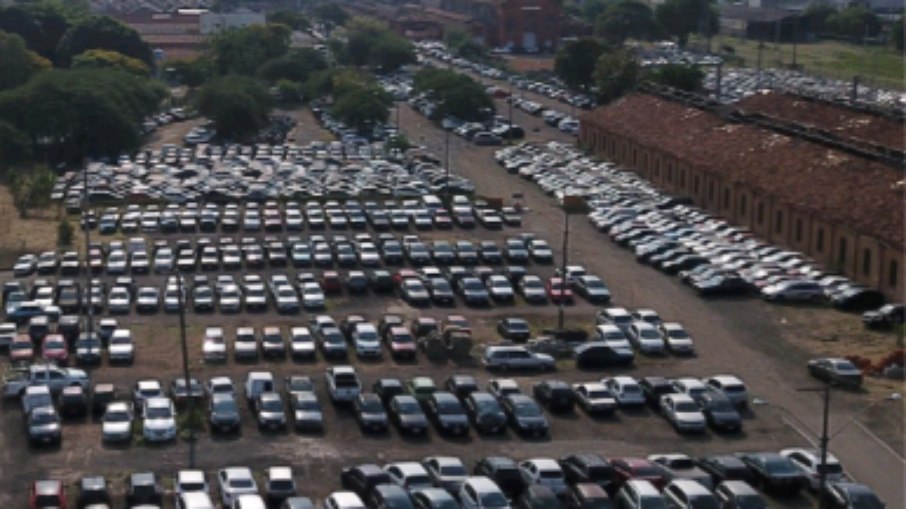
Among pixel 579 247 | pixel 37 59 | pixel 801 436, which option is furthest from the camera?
pixel 37 59

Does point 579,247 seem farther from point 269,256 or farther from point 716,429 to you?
point 716,429

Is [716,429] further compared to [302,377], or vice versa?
[302,377]

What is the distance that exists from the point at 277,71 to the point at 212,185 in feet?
96.5

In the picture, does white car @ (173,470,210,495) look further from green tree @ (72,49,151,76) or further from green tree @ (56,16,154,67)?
green tree @ (56,16,154,67)

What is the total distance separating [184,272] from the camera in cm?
3441

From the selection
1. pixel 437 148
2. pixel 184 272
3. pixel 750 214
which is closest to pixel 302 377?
pixel 184 272

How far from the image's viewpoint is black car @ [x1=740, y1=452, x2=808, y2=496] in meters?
20.6

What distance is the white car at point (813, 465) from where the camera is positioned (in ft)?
67.8

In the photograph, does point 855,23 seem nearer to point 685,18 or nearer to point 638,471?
point 685,18

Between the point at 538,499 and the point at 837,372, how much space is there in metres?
8.39

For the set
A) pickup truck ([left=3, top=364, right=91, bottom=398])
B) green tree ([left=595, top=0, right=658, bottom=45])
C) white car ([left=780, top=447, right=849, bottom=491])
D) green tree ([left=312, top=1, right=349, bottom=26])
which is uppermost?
white car ([left=780, top=447, right=849, bottom=491])

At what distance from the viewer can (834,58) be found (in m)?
87.6

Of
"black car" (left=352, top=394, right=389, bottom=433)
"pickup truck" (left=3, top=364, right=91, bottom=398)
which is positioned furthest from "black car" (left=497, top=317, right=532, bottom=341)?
"pickup truck" (left=3, top=364, right=91, bottom=398)

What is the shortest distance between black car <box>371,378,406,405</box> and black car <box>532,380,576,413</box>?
215 centimetres
